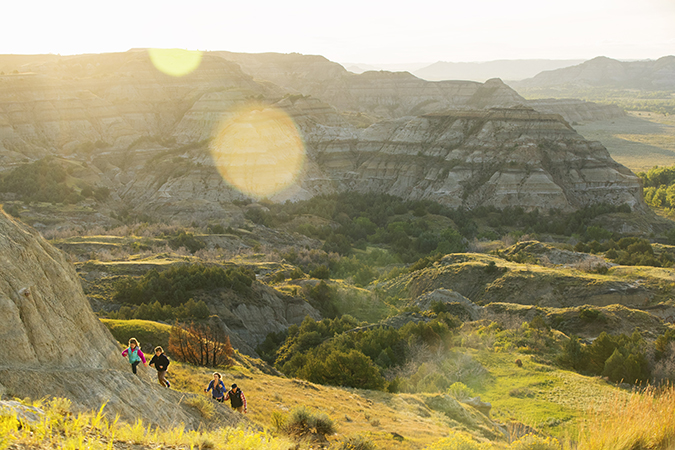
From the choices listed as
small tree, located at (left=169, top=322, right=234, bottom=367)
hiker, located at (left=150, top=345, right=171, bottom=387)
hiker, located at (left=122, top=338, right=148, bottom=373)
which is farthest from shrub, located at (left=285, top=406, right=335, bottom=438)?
small tree, located at (left=169, top=322, right=234, bottom=367)

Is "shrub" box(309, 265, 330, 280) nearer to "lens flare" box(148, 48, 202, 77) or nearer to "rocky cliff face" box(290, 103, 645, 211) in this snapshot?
"rocky cliff face" box(290, 103, 645, 211)

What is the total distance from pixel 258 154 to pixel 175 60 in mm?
52546

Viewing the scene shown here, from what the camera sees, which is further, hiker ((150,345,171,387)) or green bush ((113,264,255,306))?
green bush ((113,264,255,306))

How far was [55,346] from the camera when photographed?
8672 millimetres

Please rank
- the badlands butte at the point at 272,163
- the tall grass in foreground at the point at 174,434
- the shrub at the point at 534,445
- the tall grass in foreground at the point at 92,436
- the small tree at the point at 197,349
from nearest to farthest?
1. the tall grass in foreground at the point at 92,436
2. the tall grass in foreground at the point at 174,434
3. the shrub at the point at 534,445
4. the small tree at the point at 197,349
5. the badlands butte at the point at 272,163

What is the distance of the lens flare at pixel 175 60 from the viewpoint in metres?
106

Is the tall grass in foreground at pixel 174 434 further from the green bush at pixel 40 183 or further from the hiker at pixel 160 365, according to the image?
the green bush at pixel 40 183

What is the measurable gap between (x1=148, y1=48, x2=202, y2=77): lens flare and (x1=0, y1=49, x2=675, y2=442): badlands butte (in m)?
2.05

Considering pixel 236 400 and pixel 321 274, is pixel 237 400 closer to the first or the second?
pixel 236 400

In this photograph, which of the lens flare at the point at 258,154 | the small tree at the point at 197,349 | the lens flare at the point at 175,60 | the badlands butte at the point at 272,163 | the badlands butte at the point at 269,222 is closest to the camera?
the badlands butte at the point at 269,222

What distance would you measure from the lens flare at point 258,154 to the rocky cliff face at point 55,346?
58996 mm

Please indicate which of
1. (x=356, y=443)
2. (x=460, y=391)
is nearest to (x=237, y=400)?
(x=356, y=443)

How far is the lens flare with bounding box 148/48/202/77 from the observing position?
106375mm

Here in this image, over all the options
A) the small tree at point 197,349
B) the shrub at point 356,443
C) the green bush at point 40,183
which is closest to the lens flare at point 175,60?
the green bush at point 40,183
